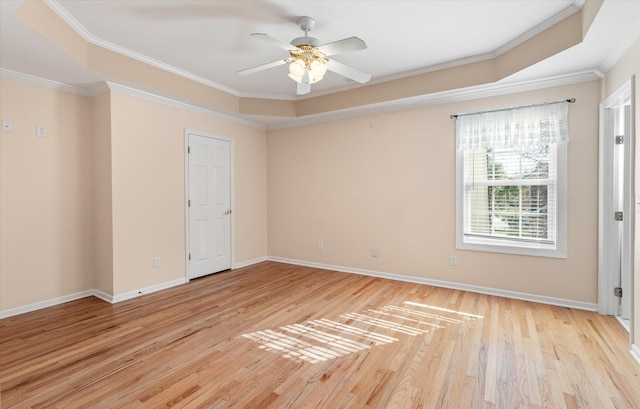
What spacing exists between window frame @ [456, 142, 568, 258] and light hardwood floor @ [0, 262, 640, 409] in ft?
1.94

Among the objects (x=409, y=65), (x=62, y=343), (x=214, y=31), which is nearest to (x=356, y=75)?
(x=409, y=65)

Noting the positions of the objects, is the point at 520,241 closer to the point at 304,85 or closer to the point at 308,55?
the point at 304,85

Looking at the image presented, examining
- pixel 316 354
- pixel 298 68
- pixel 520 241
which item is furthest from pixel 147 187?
pixel 520 241

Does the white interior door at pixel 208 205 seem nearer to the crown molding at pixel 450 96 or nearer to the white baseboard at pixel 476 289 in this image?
the crown molding at pixel 450 96

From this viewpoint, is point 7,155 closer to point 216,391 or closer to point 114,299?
point 114,299

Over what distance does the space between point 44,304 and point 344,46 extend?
4.13 meters

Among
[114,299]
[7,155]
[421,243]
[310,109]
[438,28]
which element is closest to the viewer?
[438,28]

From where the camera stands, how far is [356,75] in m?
2.88

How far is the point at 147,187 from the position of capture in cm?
386

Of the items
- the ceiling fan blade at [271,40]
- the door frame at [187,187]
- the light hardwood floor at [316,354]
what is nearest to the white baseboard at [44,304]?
the light hardwood floor at [316,354]

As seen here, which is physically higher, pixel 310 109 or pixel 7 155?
pixel 310 109

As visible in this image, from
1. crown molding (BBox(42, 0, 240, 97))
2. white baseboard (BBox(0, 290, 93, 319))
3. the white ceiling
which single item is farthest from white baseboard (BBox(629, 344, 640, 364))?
white baseboard (BBox(0, 290, 93, 319))

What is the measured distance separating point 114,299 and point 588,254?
5252 mm

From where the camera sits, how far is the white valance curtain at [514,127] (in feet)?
10.9
